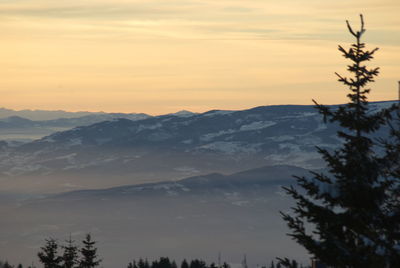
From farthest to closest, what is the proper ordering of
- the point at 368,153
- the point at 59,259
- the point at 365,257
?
the point at 59,259
the point at 368,153
the point at 365,257

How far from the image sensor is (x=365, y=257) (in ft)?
71.4

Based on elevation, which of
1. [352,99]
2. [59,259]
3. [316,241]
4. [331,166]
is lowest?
[59,259]

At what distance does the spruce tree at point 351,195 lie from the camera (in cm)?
2225

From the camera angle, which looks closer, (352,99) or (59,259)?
(352,99)

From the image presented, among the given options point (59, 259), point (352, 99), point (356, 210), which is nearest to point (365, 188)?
point (356, 210)

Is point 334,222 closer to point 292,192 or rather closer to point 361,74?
point 292,192

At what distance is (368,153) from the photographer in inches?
914

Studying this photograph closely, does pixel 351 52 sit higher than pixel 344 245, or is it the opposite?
pixel 351 52

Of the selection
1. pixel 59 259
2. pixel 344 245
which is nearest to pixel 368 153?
pixel 344 245

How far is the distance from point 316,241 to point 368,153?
8.45 feet

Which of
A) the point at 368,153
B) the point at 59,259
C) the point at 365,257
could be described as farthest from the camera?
the point at 59,259

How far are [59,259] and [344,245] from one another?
249 ft

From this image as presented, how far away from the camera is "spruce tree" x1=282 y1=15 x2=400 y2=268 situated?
22250 millimetres

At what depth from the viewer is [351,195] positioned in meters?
23.0
